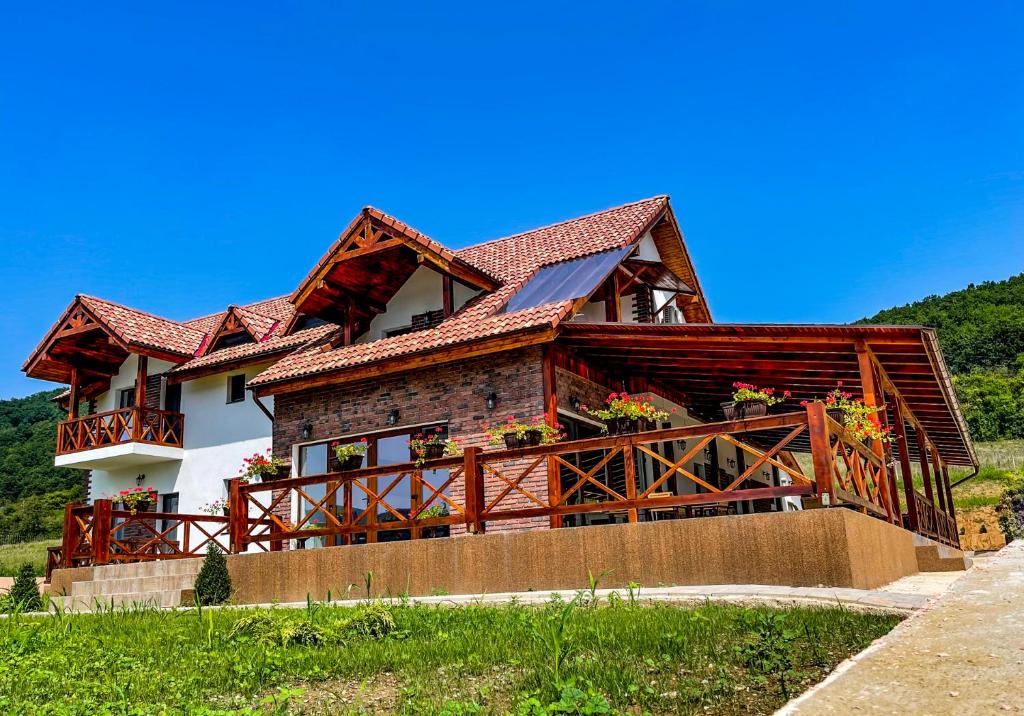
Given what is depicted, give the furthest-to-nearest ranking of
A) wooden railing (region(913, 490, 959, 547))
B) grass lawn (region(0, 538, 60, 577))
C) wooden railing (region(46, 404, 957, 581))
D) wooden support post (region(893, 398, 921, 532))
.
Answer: grass lawn (region(0, 538, 60, 577)), wooden railing (region(913, 490, 959, 547)), wooden support post (region(893, 398, 921, 532)), wooden railing (region(46, 404, 957, 581))

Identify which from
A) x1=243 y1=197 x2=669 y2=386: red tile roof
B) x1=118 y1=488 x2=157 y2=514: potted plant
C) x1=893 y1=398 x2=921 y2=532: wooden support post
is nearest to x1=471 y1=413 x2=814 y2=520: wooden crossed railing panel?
x1=243 y1=197 x2=669 y2=386: red tile roof

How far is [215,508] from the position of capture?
63.8ft

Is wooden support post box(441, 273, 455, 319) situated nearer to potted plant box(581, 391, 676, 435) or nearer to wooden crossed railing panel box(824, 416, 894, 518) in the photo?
potted plant box(581, 391, 676, 435)

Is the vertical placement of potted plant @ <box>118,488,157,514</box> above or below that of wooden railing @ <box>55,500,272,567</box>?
above

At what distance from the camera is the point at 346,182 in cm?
2480

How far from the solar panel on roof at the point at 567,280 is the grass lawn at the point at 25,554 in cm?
1905

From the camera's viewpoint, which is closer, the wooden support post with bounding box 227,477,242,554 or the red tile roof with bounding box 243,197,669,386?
the wooden support post with bounding box 227,477,242,554

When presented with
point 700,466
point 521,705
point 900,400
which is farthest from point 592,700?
point 700,466

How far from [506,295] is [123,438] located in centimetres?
1159

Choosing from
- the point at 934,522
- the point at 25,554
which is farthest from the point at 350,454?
the point at 25,554

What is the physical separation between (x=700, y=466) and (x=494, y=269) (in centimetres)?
590

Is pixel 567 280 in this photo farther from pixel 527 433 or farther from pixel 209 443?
pixel 209 443

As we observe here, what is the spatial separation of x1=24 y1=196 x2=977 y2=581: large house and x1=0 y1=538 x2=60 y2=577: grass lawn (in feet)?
28.3

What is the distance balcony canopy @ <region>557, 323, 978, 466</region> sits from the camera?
11266 millimetres
